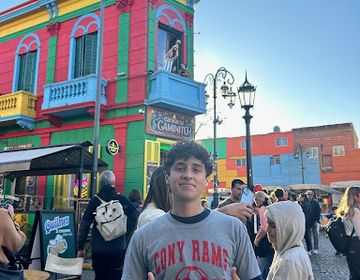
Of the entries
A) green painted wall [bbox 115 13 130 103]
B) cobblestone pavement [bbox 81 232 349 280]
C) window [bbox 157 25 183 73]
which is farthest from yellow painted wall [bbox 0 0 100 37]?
cobblestone pavement [bbox 81 232 349 280]

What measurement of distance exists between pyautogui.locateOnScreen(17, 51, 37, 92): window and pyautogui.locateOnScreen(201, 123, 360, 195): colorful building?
28.5 metres

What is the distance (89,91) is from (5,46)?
716 centimetres

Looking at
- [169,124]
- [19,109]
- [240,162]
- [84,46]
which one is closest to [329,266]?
[169,124]

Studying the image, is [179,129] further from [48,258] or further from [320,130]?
[320,130]

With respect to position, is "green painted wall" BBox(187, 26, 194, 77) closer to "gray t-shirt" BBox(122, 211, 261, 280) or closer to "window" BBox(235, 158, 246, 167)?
"gray t-shirt" BBox(122, 211, 261, 280)

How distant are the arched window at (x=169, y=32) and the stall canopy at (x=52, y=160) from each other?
14.3 ft

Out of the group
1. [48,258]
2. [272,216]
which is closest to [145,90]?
[48,258]

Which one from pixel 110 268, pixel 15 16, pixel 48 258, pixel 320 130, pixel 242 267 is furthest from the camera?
pixel 320 130

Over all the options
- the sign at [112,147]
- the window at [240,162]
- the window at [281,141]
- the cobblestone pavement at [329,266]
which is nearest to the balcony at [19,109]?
the sign at [112,147]

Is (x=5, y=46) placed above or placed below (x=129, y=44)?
above

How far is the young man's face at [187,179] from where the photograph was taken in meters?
2.11

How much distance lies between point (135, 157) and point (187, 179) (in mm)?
10591

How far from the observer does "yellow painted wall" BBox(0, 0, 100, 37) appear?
15.0 meters

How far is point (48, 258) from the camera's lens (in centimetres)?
625
